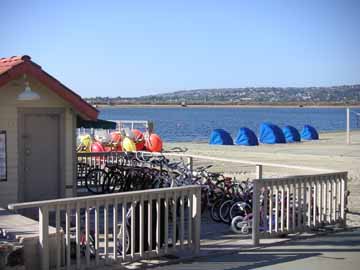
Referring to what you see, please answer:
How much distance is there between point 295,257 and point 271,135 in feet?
120

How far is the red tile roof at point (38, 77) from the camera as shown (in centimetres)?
1056

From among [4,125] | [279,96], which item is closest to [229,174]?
[4,125]

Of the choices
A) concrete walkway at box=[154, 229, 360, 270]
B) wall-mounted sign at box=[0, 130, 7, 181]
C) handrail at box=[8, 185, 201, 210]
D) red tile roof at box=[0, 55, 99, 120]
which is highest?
red tile roof at box=[0, 55, 99, 120]

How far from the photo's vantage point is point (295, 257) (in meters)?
8.31

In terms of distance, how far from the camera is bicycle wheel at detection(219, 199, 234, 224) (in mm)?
11086

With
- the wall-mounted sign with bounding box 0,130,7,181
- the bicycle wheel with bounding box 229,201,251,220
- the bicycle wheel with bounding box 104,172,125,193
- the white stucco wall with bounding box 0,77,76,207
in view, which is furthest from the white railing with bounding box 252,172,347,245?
the bicycle wheel with bounding box 104,172,125,193

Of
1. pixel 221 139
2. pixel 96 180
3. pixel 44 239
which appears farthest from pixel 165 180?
pixel 221 139

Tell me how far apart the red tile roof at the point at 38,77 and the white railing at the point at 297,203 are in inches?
151

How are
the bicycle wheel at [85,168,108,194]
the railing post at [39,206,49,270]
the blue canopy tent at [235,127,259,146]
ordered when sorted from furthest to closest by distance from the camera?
the blue canopy tent at [235,127,259,146] → the bicycle wheel at [85,168,108,194] → the railing post at [39,206,49,270]

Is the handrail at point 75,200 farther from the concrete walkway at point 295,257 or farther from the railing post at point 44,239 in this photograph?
the concrete walkway at point 295,257

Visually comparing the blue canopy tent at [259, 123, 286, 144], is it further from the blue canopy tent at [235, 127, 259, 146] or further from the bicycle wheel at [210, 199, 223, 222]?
the bicycle wheel at [210, 199, 223, 222]

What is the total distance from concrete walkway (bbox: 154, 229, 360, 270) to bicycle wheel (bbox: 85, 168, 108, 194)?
6558 mm

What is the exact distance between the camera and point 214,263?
7.93 metres

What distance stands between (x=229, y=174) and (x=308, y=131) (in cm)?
3184
